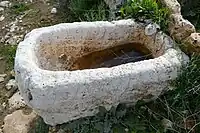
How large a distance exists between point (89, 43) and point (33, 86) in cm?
76

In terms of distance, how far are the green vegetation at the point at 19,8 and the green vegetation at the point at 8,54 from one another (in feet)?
1.94

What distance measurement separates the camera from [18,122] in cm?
328

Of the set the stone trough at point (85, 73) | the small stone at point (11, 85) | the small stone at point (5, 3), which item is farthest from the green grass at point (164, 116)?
the small stone at point (5, 3)

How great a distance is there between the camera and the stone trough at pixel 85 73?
261cm

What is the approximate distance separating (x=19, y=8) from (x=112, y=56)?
1.77 m

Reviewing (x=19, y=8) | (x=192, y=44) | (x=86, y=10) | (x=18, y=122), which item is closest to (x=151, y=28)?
(x=192, y=44)

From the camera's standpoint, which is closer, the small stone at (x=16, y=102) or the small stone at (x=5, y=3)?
the small stone at (x=16, y=102)

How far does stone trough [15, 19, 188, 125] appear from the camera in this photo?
2605 mm

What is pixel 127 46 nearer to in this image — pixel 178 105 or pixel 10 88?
pixel 178 105

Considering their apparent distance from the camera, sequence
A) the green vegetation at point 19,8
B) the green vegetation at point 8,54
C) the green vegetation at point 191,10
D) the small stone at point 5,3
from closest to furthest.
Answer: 1. the green vegetation at point 191,10
2. the green vegetation at point 8,54
3. the green vegetation at point 19,8
4. the small stone at point 5,3

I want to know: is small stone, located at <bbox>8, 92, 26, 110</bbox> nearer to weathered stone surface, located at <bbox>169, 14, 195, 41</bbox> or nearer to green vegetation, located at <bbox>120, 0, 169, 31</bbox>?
green vegetation, located at <bbox>120, 0, 169, 31</bbox>

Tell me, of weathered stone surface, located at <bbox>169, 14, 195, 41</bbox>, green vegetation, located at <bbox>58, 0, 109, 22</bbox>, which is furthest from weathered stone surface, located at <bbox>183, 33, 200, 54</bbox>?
green vegetation, located at <bbox>58, 0, 109, 22</bbox>

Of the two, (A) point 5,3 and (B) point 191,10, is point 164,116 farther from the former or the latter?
(A) point 5,3

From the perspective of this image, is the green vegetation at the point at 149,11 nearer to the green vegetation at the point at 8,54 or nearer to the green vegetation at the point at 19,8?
the green vegetation at the point at 8,54
